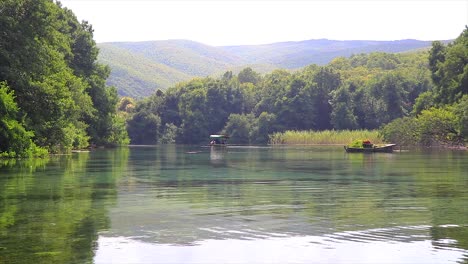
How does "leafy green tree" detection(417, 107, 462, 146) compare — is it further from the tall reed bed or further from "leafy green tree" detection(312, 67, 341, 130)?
"leafy green tree" detection(312, 67, 341, 130)

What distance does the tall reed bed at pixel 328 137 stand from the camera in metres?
131

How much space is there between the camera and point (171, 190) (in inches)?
1321

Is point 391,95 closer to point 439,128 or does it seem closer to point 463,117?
point 439,128

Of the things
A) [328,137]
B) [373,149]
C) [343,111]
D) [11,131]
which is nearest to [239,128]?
[343,111]

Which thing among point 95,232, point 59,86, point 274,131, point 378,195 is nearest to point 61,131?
point 59,86

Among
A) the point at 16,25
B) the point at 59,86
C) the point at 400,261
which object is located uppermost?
the point at 16,25

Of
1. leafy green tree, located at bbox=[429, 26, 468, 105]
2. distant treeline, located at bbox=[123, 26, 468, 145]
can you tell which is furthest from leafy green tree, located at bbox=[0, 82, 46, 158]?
distant treeline, located at bbox=[123, 26, 468, 145]

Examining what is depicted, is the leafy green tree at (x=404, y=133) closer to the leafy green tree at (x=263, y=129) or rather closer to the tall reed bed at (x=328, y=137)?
the tall reed bed at (x=328, y=137)

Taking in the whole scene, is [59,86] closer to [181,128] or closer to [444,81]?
[444,81]

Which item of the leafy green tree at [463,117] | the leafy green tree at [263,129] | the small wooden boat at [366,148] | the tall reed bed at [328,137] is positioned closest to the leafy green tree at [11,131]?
the small wooden boat at [366,148]

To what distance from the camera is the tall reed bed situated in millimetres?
131375

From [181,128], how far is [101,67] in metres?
77.5

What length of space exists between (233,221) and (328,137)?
4747 inches

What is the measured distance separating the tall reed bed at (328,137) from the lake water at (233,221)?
9234cm
